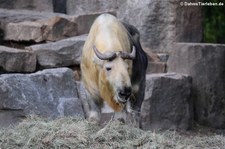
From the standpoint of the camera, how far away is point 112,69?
702 centimetres

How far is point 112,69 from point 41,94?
6.91 ft

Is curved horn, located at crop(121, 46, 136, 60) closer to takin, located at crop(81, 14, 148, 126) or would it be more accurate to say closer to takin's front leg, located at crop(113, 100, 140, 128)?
takin, located at crop(81, 14, 148, 126)

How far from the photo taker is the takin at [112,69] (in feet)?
22.9

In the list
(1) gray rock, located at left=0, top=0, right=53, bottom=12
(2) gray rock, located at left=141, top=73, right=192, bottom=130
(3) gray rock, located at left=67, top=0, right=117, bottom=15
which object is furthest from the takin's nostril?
(1) gray rock, located at left=0, top=0, right=53, bottom=12

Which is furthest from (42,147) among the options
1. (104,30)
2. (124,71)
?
(104,30)

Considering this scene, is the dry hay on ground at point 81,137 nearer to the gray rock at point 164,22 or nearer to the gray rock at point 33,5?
the gray rock at point 164,22

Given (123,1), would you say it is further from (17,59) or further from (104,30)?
(104,30)

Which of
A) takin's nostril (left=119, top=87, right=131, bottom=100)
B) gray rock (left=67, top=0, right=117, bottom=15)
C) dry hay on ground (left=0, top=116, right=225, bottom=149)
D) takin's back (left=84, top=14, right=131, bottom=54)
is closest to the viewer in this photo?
dry hay on ground (left=0, top=116, right=225, bottom=149)

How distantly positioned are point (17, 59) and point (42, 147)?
3001mm

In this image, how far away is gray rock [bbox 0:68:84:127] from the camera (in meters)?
8.61

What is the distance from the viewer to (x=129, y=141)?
22.4 ft

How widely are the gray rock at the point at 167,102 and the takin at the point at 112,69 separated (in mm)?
1453

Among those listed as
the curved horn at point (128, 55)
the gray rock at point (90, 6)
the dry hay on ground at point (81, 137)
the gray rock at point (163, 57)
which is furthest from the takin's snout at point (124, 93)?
the gray rock at point (90, 6)

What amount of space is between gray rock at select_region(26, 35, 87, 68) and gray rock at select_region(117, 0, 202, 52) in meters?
1.15
